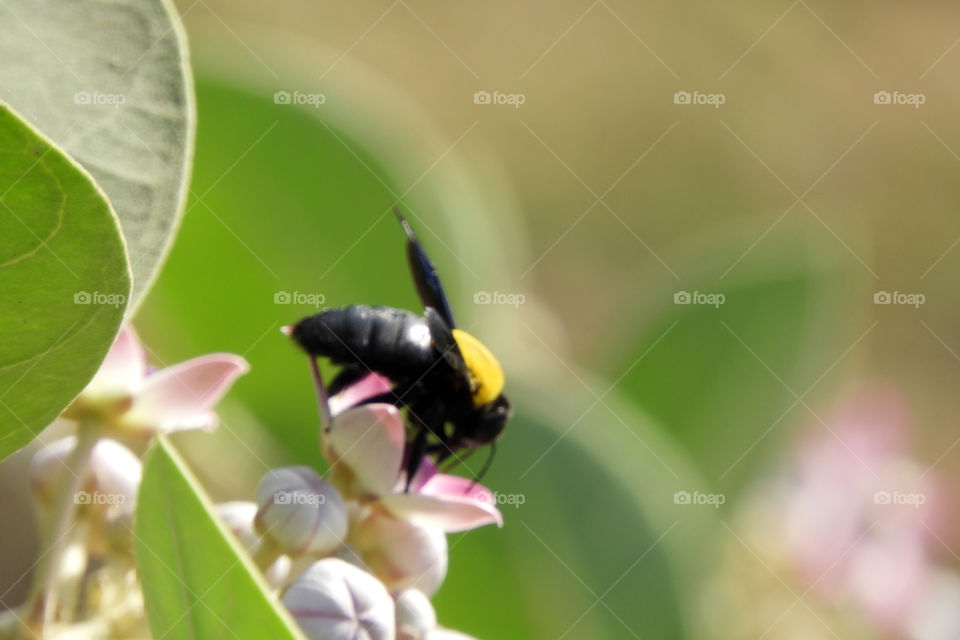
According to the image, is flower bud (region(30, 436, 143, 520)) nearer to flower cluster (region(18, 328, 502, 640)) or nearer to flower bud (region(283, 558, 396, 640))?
flower cluster (region(18, 328, 502, 640))

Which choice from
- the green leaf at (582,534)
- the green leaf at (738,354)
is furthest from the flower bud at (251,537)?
the green leaf at (738,354)

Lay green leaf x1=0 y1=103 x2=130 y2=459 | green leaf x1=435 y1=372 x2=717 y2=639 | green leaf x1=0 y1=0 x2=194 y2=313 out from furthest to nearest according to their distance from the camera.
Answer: green leaf x1=435 y1=372 x2=717 y2=639
green leaf x1=0 y1=0 x2=194 y2=313
green leaf x1=0 y1=103 x2=130 y2=459

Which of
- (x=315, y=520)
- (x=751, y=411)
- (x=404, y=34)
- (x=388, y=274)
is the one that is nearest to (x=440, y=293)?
(x=315, y=520)

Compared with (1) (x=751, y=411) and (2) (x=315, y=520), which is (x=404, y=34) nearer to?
(1) (x=751, y=411)

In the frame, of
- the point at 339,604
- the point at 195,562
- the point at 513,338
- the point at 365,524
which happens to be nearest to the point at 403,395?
the point at 365,524

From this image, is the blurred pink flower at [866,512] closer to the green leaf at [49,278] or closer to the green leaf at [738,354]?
the green leaf at [738,354]

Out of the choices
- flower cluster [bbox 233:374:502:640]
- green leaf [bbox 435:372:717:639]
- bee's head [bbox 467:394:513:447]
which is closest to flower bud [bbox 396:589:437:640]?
flower cluster [bbox 233:374:502:640]
